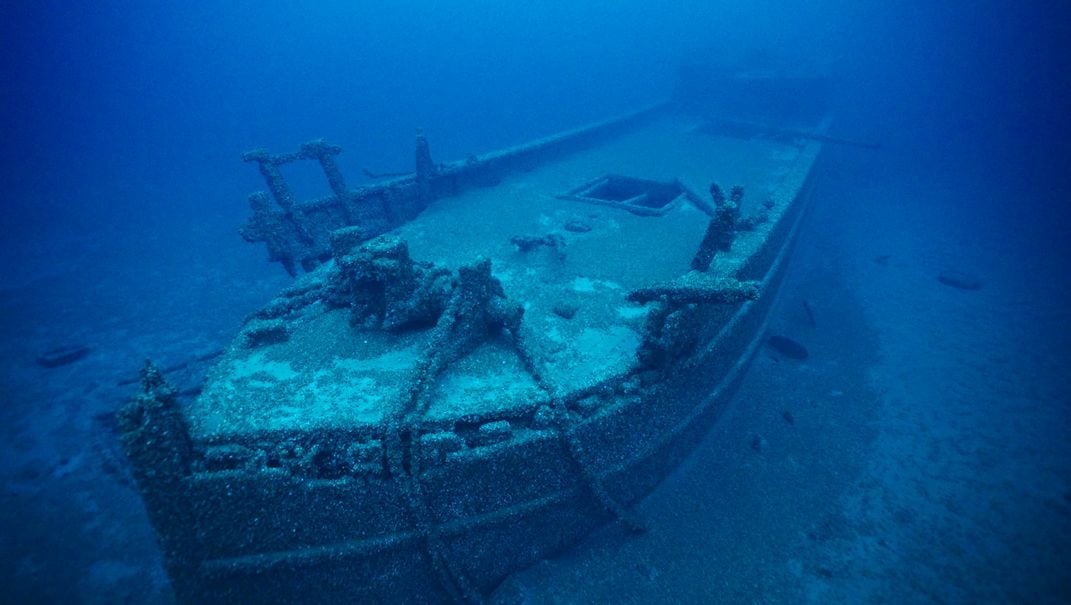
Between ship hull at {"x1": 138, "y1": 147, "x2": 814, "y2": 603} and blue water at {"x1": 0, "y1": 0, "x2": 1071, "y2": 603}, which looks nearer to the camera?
ship hull at {"x1": 138, "y1": 147, "x2": 814, "y2": 603}

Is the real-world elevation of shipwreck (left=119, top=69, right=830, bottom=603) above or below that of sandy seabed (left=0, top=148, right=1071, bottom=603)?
above

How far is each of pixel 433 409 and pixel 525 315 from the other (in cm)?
194

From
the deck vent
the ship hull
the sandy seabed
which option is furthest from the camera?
the deck vent

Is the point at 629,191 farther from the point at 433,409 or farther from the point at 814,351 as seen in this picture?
the point at 433,409

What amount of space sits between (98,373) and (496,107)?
1566 inches

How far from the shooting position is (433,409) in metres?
3.84

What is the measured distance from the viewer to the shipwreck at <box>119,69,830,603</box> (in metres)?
3.37

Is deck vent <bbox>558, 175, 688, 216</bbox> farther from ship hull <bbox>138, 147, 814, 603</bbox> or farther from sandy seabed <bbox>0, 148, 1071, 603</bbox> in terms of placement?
ship hull <bbox>138, 147, 814, 603</bbox>

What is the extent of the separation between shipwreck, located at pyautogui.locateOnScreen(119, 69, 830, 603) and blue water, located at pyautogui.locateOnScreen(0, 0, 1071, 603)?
1240mm

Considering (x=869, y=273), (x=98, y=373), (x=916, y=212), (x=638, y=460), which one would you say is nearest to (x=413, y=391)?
(x=638, y=460)

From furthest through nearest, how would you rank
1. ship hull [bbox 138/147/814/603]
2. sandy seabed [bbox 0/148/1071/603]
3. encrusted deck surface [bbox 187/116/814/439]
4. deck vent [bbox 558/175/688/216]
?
deck vent [bbox 558/175/688/216] < sandy seabed [bbox 0/148/1071/603] < encrusted deck surface [bbox 187/116/814/439] < ship hull [bbox 138/147/814/603]

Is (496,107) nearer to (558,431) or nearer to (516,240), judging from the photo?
(516,240)

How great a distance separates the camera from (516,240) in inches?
267

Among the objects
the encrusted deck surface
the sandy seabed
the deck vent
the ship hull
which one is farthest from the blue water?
the deck vent
